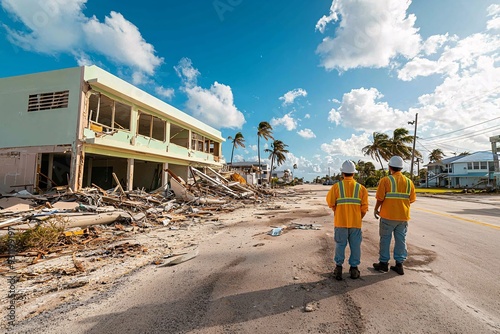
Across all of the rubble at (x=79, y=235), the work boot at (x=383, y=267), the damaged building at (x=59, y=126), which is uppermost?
the damaged building at (x=59, y=126)

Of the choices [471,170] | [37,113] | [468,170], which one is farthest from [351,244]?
[468,170]

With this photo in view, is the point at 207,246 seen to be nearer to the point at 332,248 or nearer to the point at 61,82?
the point at 332,248

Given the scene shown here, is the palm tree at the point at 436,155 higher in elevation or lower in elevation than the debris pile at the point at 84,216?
higher

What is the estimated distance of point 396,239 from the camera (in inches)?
156

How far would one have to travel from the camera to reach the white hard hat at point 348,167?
13.1 ft

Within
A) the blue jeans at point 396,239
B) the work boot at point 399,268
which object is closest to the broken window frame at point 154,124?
the blue jeans at point 396,239

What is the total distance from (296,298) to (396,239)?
205 centimetres

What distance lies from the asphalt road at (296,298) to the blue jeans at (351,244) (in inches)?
11.1

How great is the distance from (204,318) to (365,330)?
163cm

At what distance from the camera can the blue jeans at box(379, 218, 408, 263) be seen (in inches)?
151

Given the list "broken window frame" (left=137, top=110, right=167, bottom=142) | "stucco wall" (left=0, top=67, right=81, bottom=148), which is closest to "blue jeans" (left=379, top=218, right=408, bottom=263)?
"stucco wall" (left=0, top=67, right=81, bottom=148)

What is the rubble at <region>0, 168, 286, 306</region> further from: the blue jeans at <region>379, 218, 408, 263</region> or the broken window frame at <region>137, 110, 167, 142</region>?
the broken window frame at <region>137, 110, 167, 142</region>

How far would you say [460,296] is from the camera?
302cm

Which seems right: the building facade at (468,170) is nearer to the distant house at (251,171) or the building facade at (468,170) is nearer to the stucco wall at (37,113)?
the distant house at (251,171)
